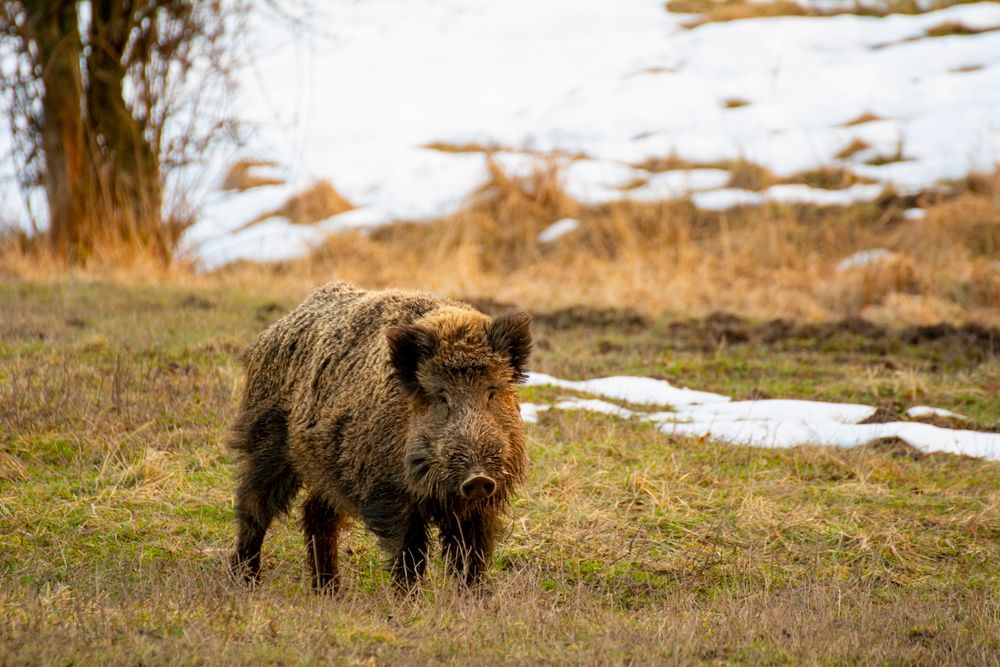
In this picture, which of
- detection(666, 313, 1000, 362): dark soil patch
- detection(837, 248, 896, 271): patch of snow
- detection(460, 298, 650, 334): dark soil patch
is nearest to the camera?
detection(666, 313, 1000, 362): dark soil patch

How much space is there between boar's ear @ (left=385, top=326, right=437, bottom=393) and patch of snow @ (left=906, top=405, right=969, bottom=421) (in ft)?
18.8

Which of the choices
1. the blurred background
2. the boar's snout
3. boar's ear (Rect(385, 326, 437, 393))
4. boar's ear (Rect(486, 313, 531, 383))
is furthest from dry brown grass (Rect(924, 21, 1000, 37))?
the boar's snout

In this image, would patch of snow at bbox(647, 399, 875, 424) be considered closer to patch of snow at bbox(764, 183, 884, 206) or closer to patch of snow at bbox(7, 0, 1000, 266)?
patch of snow at bbox(7, 0, 1000, 266)

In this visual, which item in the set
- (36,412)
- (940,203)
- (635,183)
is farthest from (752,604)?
(635,183)

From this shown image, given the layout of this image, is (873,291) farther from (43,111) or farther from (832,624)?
(43,111)

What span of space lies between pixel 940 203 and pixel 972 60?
9.41 metres

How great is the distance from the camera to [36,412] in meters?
8.18

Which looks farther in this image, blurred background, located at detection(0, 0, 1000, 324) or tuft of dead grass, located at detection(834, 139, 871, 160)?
tuft of dead grass, located at detection(834, 139, 871, 160)

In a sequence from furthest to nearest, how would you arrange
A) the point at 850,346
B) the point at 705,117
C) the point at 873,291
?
1. the point at 705,117
2. the point at 873,291
3. the point at 850,346

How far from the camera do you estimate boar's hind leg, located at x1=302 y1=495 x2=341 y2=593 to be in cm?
643

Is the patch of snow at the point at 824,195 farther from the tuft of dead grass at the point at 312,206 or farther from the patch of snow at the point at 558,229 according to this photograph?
the tuft of dead grass at the point at 312,206

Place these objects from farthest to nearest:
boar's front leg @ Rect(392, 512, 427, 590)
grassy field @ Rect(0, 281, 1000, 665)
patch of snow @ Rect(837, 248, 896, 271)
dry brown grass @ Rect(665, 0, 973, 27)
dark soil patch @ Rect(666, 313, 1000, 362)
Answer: dry brown grass @ Rect(665, 0, 973, 27)
patch of snow @ Rect(837, 248, 896, 271)
dark soil patch @ Rect(666, 313, 1000, 362)
boar's front leg @ Rect(392, 512, 427, 590)
grassy field @ Rect(0, 281, 1000, 665)

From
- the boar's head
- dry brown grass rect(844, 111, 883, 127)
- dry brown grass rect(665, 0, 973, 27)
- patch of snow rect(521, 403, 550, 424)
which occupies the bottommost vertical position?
patch of snow rect(521, 403, 550, 424)

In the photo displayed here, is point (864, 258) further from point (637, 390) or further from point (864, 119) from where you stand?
point (864, 119)
